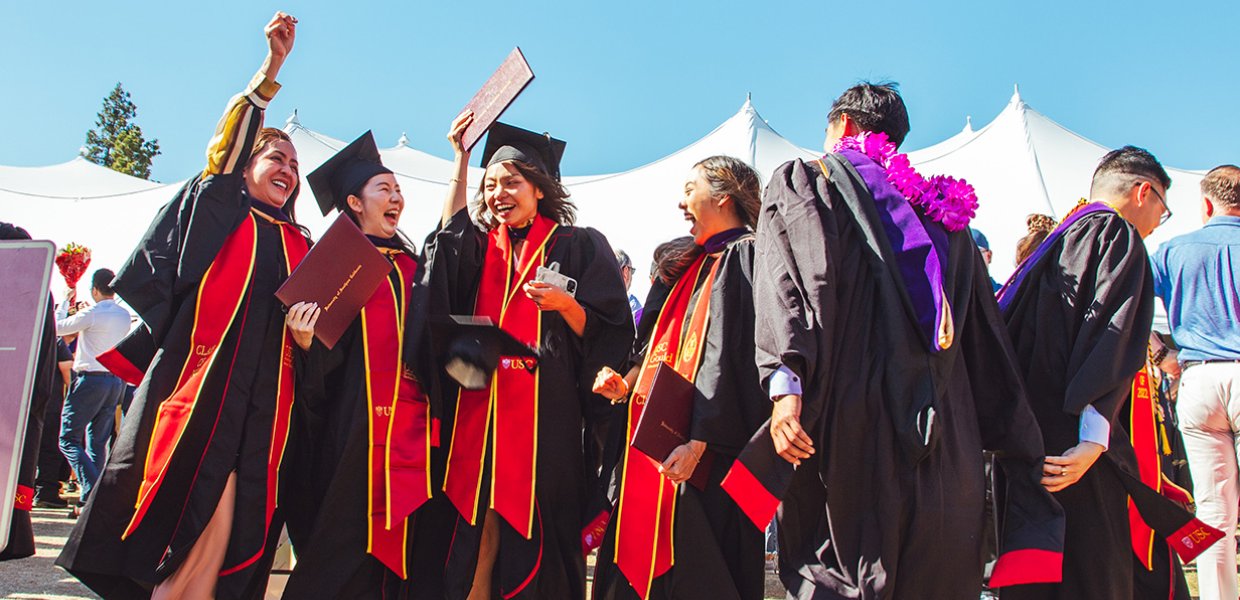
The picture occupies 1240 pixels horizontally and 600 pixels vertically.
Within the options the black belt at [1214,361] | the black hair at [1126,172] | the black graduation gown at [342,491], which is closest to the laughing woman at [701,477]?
the black graduation gown at [342,491]

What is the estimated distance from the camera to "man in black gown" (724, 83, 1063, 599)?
7.28 ft

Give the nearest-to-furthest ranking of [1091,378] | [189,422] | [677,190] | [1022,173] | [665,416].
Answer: [1091,378] < [665,416] < [189,422] < [1022,173] < [677,190]

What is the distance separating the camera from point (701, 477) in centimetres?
298

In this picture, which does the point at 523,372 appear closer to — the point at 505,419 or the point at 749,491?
the point at 505,419

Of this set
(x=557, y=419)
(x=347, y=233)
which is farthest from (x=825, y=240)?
(x=347, y=233)

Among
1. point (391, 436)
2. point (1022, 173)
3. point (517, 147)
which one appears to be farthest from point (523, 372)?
point (1022, 173)

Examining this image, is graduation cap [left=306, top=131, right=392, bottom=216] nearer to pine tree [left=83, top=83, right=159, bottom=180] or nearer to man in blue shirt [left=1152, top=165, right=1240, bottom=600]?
man in blue shirt [left=1152, top=165, right=1240, bottom=600]

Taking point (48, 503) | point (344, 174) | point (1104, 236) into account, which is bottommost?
point (48, 503)

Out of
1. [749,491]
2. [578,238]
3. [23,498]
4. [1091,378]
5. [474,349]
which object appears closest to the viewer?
[749,491]

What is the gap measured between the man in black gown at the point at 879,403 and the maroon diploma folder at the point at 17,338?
1.82m

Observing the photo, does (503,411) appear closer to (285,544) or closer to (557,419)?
(557,419)

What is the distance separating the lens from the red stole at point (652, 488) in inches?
117

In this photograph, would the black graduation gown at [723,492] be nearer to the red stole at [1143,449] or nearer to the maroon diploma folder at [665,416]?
the maroon diploma folder at [665,416]

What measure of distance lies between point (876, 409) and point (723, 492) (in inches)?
34.1
